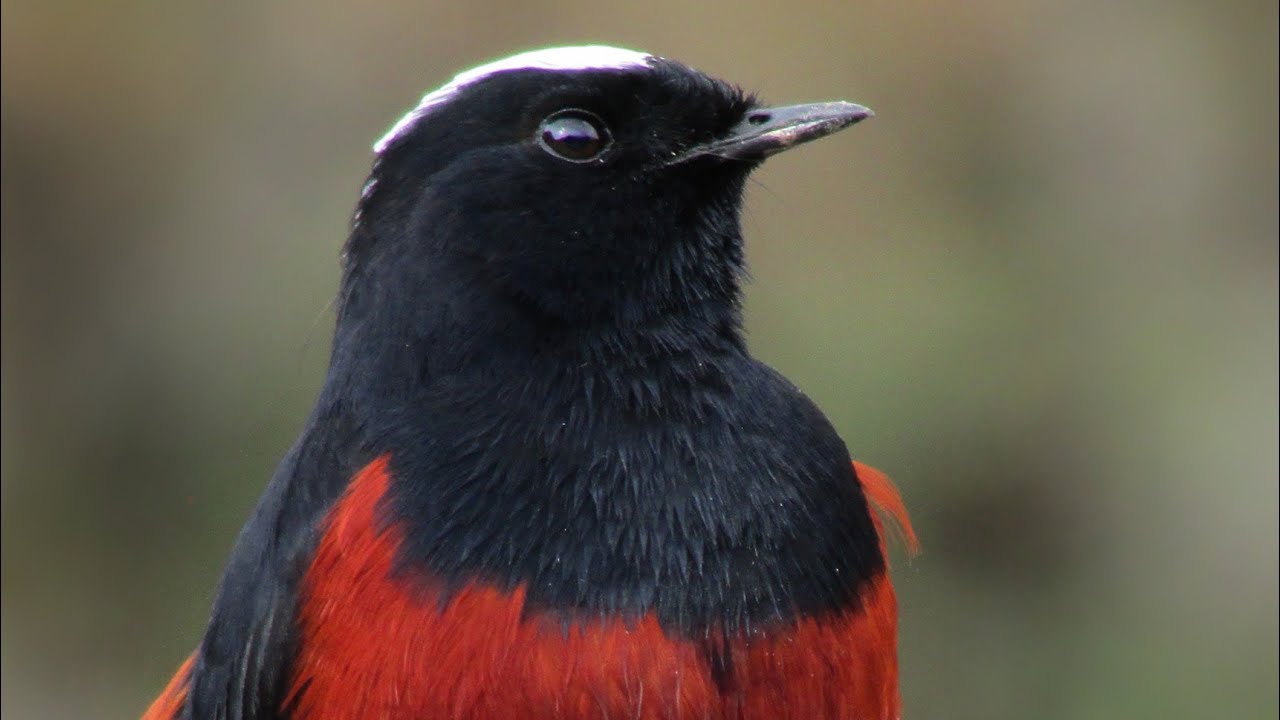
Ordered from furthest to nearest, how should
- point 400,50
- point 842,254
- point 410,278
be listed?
point 400,50 → point 842,254 → point 410,278

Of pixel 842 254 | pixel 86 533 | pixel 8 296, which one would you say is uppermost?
pixel 842 254

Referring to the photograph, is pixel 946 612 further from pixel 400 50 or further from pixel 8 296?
pixel 8 296

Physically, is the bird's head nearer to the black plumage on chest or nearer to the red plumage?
the black plumage on chest

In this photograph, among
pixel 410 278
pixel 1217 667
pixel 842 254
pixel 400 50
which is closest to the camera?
pixel 410 278

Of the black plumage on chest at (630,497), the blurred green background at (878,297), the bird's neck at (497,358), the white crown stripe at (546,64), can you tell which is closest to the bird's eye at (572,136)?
the white crown stripe at (546,64)

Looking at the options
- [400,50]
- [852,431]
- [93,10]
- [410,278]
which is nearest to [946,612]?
[852,431]

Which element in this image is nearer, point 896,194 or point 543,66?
point 543,66
